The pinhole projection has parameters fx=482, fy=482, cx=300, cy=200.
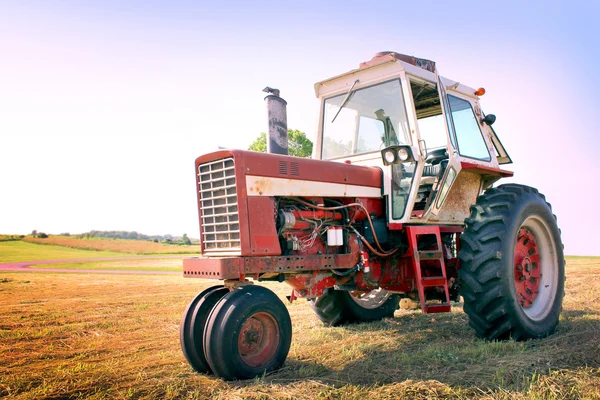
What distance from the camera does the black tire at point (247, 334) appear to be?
3.92 m

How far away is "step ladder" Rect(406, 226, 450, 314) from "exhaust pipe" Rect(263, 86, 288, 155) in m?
1.75

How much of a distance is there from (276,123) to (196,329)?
2.33 m

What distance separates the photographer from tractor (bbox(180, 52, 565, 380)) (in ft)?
14.1

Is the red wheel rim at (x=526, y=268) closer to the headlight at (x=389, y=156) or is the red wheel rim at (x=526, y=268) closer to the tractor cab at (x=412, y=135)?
the tractor cab at (x=412, y=135)

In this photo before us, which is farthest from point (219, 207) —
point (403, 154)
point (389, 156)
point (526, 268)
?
point (526, 268)

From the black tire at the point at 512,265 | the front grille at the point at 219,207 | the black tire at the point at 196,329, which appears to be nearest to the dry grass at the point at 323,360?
the black tire at the point at 196,329

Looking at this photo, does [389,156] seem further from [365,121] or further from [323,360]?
[323,360]

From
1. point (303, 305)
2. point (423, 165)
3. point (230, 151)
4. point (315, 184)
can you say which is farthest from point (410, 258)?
point (303, 305)

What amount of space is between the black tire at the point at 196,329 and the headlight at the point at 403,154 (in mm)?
2471

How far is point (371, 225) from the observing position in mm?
5477

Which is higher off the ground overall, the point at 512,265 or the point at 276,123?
the point at 276,123

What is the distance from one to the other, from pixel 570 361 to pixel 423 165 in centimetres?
245

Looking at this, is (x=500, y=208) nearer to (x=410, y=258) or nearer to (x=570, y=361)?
(x=410, y=258)

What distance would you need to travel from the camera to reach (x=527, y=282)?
5922 millimetres
